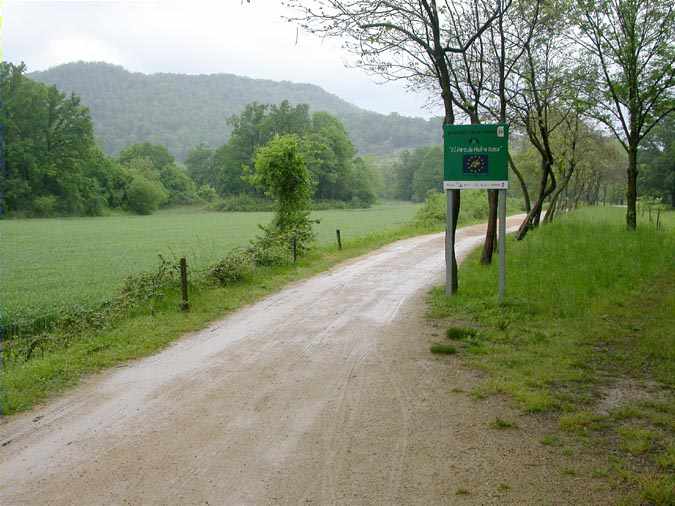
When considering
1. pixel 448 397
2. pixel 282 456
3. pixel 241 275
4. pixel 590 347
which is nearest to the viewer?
pixel 282 456

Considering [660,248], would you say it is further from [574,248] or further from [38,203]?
[38,203]

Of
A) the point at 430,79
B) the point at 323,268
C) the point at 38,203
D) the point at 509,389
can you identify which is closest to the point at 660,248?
the point at 430,79

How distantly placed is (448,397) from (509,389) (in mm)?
698

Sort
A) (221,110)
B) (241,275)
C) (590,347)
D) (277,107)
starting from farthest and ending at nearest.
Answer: (221,110) → (277,107) → (241,275) → (590,347)

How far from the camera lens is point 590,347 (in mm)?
8180

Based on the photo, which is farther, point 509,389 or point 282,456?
point 509,389

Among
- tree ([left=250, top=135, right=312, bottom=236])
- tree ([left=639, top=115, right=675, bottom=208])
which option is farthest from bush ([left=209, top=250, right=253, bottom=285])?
tree ([left=639, top=115, right=675, bottom=208])

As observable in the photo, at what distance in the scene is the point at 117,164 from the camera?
101688 millimetres

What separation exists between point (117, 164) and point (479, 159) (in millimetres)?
99640

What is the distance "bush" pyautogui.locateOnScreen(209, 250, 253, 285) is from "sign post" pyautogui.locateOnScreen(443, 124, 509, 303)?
5.91 m

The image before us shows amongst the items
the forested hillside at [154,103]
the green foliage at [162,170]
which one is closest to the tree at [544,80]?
the green foliage at [162,170]

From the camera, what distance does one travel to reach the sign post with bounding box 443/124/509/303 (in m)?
11.2

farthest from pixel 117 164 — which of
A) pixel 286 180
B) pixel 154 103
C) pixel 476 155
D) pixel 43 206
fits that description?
pixel 476 155

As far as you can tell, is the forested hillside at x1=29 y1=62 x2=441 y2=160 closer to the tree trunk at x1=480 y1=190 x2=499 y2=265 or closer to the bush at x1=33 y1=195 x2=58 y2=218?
the bush at x1=33 y1=195 x2=58 y2=218
